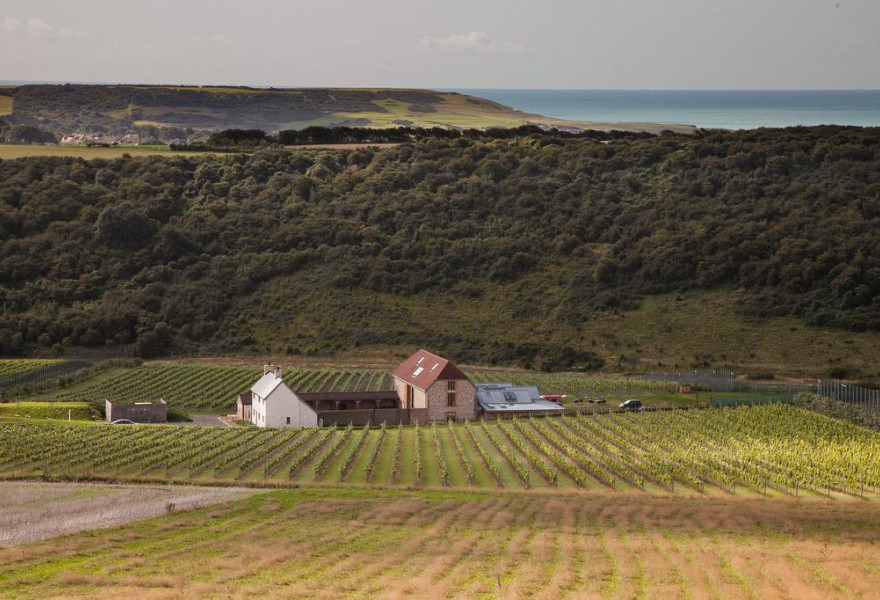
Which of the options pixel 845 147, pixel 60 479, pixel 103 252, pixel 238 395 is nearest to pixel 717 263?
pixel 845 147

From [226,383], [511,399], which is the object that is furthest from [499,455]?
[226,383]

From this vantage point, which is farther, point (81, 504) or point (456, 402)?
point (456, 402)

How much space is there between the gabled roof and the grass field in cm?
1733

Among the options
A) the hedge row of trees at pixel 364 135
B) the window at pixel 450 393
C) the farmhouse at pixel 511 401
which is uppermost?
the hedge row of trees at pixel 364 135

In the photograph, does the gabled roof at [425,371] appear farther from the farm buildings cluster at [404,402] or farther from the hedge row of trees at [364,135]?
the hedge row of trees at [364,135]

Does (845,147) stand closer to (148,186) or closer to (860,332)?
(860,332)

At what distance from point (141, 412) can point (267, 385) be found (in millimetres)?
5852

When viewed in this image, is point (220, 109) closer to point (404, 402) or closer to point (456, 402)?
point (404, 402)

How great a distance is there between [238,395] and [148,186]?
40918 millimetres

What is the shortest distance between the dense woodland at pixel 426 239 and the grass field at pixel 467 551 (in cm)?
3594

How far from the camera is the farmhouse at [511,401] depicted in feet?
175

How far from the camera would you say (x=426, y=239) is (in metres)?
86.6

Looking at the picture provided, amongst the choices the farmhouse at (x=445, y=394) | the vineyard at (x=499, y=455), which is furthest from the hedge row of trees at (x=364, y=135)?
the vineyard at (x=499, y=455)

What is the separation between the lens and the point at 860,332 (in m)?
70.2
